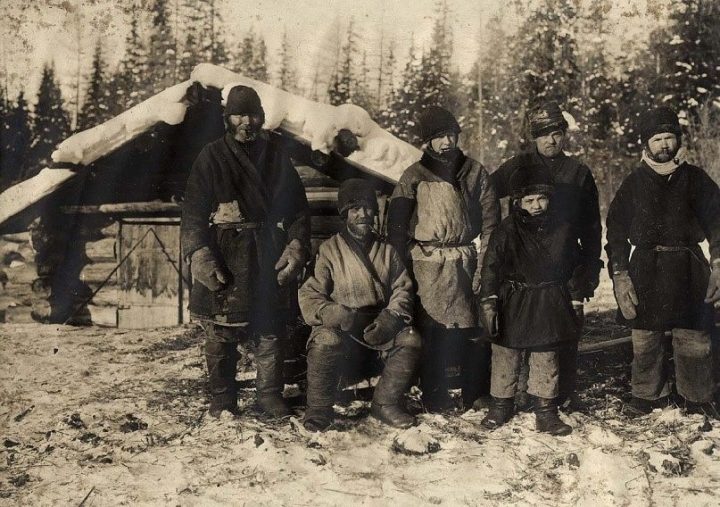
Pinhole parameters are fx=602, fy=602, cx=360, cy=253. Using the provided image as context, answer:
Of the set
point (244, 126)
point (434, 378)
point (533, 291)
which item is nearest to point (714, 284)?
point (533, 291)

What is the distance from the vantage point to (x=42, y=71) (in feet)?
15.8

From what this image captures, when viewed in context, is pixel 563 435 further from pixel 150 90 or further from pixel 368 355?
pixel 150 90

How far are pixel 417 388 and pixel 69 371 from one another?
305 cm

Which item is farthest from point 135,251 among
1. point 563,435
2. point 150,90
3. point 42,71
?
point 563,435

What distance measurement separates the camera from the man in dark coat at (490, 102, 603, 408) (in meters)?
3.97

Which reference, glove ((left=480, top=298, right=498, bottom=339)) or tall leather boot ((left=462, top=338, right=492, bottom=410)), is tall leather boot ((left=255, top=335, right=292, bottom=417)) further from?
glove ((left=480, top=298, right=498, bottom=339))

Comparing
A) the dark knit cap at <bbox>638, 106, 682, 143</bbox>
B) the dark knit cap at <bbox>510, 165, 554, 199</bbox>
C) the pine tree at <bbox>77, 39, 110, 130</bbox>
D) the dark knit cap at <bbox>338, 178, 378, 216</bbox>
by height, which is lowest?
the dark knit cap at <bbox>338, 178, 378, 216</bbox>

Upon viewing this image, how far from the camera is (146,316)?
796 centimetres

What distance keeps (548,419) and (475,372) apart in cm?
66

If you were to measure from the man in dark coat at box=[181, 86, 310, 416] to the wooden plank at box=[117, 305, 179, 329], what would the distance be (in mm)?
4231

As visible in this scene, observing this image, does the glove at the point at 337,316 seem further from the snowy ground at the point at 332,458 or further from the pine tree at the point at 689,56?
the pine tree at the point at 689,56

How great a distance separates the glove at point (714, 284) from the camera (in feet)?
12.3

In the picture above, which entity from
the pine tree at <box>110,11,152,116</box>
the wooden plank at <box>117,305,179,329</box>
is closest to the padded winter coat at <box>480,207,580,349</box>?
the pine tree at <box>110,11,152,116</box>

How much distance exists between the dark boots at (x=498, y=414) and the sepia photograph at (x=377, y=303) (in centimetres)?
2
